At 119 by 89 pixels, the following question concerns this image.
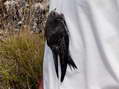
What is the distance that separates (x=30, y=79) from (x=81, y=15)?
1.31 metres

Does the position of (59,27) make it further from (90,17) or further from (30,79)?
(30,79)

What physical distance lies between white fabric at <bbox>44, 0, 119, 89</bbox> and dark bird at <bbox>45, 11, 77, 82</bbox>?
15 millimetres

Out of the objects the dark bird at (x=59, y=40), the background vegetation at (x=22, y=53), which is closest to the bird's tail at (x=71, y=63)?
the dark bird at (x=59, y=40)

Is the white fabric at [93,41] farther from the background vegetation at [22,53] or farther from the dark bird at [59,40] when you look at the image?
the background vegetation at [22,53]

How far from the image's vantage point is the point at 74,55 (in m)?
0.95

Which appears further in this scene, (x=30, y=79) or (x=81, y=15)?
(x=30, y=79)

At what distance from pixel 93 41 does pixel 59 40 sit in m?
0.10

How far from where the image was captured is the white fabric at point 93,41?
2.83ft

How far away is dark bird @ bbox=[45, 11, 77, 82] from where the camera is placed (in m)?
0.94

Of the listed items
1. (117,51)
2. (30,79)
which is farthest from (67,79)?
(30,79)

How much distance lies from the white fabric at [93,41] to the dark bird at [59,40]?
0.01 metres

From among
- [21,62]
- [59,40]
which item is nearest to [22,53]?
[21,62]

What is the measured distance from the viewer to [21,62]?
7.18 feet

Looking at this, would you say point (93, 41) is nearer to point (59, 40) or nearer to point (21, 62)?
point (59, 40)
